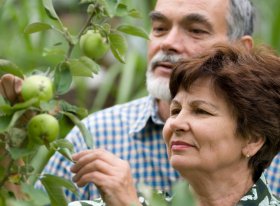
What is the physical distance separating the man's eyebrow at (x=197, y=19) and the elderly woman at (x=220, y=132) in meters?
0.63

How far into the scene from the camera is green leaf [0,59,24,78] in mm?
1542

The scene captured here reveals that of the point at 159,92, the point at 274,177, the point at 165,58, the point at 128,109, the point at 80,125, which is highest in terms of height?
the point at 80,125

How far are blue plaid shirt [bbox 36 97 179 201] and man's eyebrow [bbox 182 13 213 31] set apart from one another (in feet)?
1.04

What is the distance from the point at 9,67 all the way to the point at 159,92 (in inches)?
54.2

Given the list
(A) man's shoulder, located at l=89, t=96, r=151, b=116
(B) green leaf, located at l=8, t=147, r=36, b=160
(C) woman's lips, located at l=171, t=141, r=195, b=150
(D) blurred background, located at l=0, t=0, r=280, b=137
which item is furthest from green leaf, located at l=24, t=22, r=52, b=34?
(D) blurred background, located at l=0, t=0, r=280, b=137

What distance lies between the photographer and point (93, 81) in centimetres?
537

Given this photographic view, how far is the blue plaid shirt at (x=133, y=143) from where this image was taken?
9.88 ft

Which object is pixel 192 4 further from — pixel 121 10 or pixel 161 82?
pixel 121 10

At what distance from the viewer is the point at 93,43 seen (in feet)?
5.21

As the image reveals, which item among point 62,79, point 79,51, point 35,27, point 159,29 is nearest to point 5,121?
point 62,79

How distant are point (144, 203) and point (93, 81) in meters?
3.05

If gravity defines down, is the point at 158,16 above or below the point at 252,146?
above

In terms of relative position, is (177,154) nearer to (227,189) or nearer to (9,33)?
(227,189)

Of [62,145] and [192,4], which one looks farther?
[192,4]
